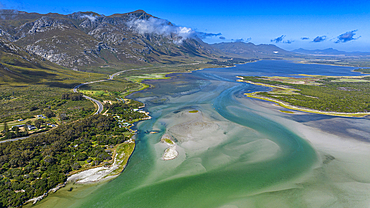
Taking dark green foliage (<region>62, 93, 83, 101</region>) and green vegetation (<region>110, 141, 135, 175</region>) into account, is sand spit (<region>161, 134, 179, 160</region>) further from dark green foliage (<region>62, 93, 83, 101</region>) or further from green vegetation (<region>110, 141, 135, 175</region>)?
dark green foliage (<region>62, 93, 83, 101</region>)

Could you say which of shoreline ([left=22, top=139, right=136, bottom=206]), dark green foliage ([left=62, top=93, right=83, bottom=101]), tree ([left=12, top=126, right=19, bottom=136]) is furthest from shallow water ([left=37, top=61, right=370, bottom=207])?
dark green foliage ([left=62, top=93, right=83, bottom=101])

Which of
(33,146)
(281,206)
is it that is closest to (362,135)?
(281,206)

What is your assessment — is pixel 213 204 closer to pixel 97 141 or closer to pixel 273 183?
pixel 273 183

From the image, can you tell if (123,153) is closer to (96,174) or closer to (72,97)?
(96,174)

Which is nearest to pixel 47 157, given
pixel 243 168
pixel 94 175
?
pixel 94 175

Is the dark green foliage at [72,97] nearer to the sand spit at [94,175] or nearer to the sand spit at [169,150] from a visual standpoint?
the sand spit at [169,150]
